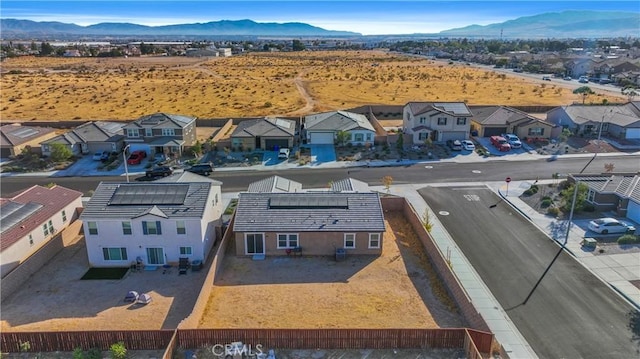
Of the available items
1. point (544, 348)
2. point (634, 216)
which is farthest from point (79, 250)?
point (634, 216)

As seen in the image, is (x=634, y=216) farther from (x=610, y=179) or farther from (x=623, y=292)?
(x=623, y=292)

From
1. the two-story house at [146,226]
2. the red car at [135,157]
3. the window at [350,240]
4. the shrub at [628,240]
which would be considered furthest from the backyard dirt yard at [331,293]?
the red car at [135,157]

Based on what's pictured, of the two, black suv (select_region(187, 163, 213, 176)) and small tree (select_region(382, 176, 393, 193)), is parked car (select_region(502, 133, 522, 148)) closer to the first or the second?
small tree (select_region(382, 176, 393, 193))

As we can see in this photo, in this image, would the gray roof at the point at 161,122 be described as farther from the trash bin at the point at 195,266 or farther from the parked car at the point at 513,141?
the parked car at the point at 513,141

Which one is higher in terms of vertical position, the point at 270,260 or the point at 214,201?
the point at 214,201

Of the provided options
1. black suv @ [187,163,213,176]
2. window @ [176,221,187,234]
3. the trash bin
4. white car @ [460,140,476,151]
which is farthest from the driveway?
the trash bin
